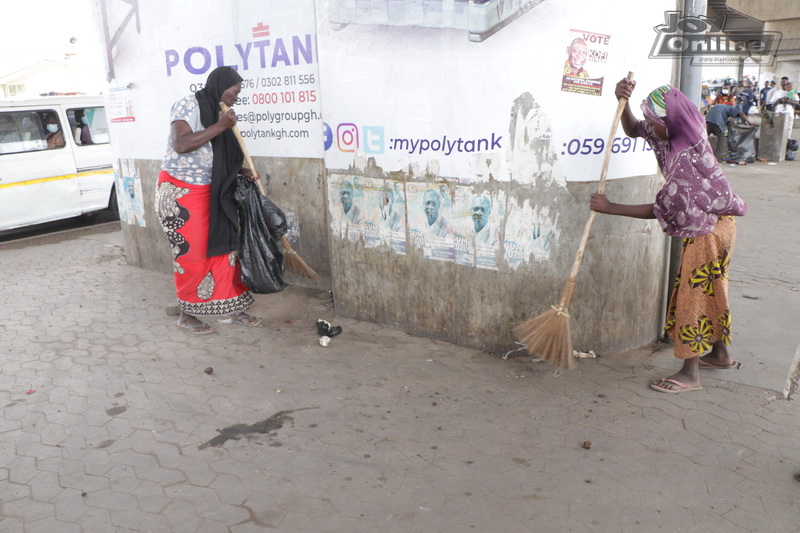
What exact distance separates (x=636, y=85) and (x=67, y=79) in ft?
96.8

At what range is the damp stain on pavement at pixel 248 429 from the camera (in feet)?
10.6

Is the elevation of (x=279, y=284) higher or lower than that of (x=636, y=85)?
lower

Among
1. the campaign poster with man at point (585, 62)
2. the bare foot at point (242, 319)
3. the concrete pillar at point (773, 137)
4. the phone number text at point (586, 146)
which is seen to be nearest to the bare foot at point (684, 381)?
the phone number text at point (586, 146)

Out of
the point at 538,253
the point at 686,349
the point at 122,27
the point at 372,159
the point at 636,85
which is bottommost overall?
the point at 686,349

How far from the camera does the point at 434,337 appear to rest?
4.45m

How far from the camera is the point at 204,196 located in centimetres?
443

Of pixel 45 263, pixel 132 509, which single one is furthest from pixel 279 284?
pixel 45 263

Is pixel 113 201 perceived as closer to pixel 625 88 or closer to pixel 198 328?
pixel 198 328

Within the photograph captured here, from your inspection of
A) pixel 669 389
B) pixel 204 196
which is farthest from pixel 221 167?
pixel 669 389

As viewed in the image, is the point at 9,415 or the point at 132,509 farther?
the point at 9,415

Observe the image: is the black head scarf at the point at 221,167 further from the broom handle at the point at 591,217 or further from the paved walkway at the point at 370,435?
the broom handle at the point at 591,217

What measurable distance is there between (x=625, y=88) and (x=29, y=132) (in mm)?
8058

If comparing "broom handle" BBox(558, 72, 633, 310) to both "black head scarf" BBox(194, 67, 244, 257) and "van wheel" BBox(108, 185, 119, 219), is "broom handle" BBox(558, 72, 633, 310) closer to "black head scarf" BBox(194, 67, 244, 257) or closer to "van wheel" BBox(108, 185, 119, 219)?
"black head scarf" BBox(194, 67, 244, 257)

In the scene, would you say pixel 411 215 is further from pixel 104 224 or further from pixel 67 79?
pixel 67 79
